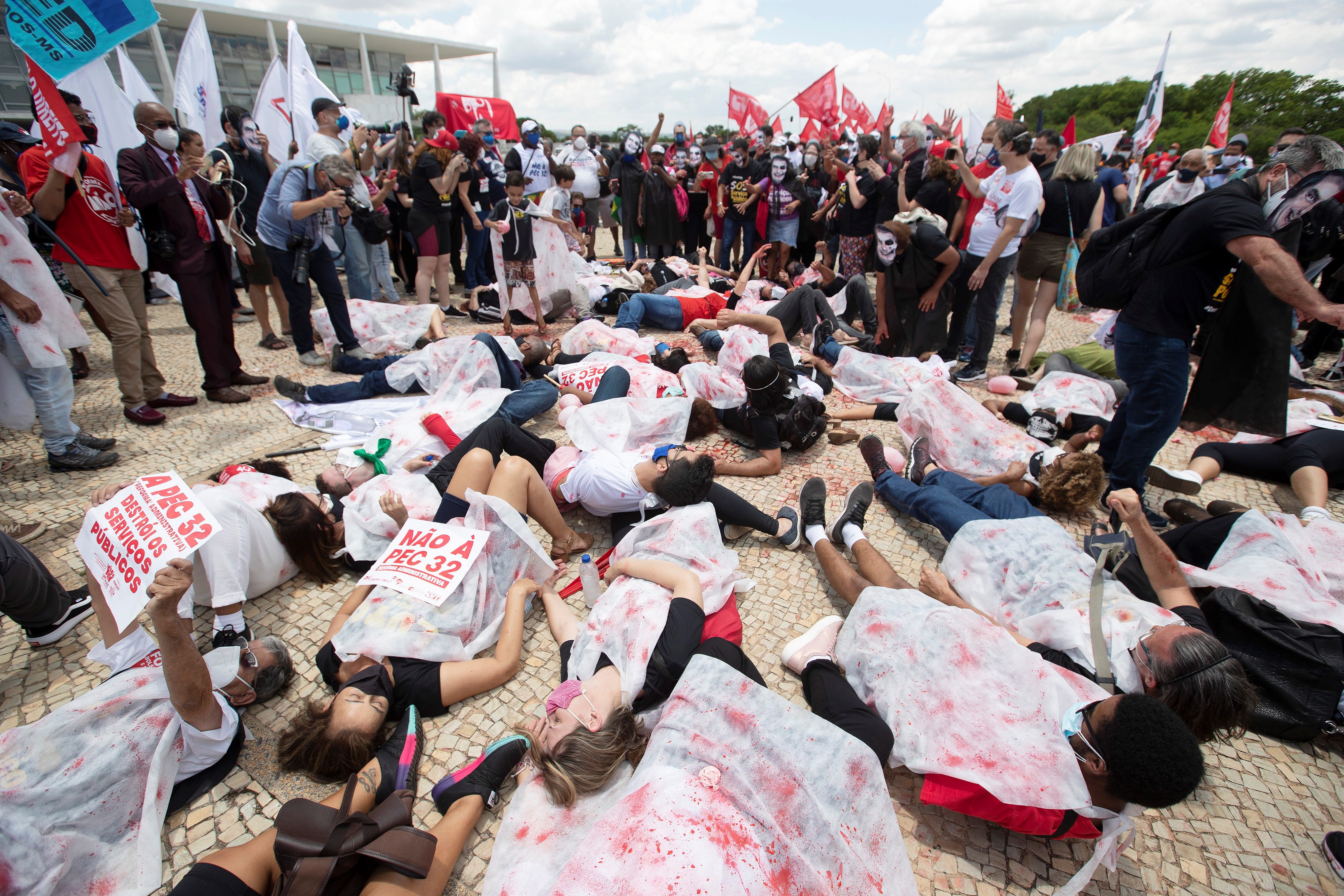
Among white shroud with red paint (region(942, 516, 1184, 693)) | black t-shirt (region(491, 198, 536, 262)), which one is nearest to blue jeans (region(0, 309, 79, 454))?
black t-shirt (region(491, 198, 536, 262))

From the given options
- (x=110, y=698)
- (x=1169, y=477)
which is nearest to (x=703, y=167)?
(x=1169, y=477)

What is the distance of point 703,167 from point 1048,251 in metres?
6.18

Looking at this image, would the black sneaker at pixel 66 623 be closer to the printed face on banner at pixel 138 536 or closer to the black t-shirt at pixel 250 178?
the printed face on banner at pixel 138 536

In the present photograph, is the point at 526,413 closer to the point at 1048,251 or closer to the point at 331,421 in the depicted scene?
the point at 331,421

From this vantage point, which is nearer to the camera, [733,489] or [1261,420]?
[1261,420]

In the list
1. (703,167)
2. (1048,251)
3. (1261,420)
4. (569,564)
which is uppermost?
(703,167)

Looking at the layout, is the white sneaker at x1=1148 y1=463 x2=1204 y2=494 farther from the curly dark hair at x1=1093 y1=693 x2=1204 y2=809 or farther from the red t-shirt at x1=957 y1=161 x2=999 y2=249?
the red t-shirt at x1=957 y1=161 x2=999 y2=249

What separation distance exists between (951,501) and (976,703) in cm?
147

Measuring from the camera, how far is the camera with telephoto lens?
524cm

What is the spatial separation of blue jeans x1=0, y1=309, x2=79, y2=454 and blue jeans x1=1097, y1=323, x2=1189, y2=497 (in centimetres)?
676

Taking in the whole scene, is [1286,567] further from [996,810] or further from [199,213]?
[199,213]

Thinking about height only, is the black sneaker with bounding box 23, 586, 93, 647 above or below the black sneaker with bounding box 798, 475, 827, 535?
below

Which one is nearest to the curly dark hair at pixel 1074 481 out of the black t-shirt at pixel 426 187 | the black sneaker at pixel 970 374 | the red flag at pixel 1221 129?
the black sneaker at pixel 970 374

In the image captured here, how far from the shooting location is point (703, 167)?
32.2 feet
